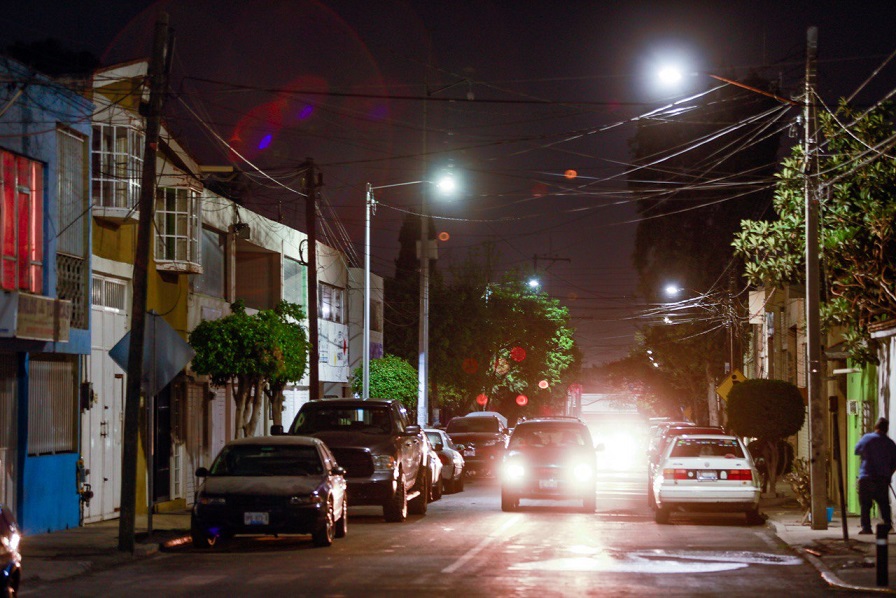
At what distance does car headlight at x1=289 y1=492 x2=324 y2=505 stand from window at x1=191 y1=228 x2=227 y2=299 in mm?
12855

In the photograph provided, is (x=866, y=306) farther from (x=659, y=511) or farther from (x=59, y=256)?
(x=59, y=256)

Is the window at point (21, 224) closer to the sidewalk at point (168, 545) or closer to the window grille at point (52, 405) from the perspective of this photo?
the window grille at point (52, 405)

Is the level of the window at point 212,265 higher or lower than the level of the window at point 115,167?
lower

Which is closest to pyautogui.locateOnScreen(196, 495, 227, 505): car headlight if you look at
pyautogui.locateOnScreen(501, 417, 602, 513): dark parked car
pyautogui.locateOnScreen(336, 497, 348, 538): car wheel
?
pyautogui.locateOnScreen(336, 497, 348, 538): car wheel

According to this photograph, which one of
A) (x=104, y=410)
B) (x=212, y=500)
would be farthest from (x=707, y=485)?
(x=104, y=410)

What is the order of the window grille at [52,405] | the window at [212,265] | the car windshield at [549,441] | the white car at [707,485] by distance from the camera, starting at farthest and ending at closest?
1. the window at [212,265]
2. the car windshield at [549,441]
3. the white car at [707,485]
4. the window grille at [52,405]

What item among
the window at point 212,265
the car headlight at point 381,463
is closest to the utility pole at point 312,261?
the window at point 212,265

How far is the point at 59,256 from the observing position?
69.3 ft

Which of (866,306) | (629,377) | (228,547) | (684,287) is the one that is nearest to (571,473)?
(866,306)

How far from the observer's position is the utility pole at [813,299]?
20.9 m

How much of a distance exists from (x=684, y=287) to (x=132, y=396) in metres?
42.5

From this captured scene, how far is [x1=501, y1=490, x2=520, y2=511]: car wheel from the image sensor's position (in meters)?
25.8

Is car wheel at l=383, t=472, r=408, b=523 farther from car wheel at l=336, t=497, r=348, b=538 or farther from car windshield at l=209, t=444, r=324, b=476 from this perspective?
car windshield at l=209, t=444, r=324, b=476

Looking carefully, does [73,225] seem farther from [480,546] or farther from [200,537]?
[480,546]
